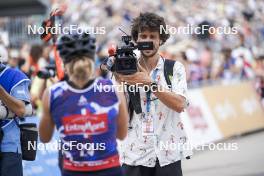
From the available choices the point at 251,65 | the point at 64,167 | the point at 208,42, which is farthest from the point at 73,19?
the point at 64,167

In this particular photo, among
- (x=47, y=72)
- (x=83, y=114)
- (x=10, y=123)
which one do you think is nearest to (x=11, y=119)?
(x=10, y=123)

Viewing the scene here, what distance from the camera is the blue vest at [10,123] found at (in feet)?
20.1

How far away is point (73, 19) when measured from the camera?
2222 centimetres

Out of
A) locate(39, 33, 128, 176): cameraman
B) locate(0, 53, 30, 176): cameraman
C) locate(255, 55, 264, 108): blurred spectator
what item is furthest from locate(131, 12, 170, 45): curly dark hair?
locate(255, 55, 264, 108): blurred spectator

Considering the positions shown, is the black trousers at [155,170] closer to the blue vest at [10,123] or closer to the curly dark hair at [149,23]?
the blue vest at [10,123]

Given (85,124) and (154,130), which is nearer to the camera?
(85,124)

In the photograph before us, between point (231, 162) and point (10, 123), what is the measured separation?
7.52 m

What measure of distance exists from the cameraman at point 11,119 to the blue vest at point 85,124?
1126mm

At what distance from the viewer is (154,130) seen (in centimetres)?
622

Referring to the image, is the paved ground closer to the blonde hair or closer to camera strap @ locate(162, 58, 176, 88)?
camera strap @ locate(162, 58, 176, 88)

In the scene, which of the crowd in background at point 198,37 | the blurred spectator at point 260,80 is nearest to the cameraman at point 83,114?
the crowd in background at point 198,37

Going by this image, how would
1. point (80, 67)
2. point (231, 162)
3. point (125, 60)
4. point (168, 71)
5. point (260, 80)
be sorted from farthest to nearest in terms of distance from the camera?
point (260, 80) < point (231, 162) < point (168, 71) < point (125, 60) < point (80, 67)

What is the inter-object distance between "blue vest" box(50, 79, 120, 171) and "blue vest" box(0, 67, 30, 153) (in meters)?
1.33

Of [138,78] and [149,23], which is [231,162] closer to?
[149,23]
